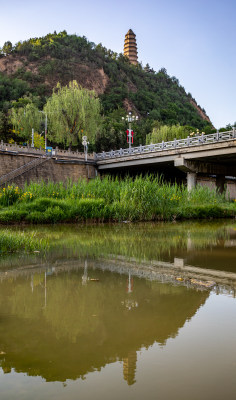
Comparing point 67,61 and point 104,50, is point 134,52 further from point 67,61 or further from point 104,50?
point 67,61

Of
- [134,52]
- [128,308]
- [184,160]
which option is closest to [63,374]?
[128,308]

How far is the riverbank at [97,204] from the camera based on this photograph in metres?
15.1

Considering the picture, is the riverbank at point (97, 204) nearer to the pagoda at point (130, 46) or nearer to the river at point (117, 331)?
the river at point (117, 331)

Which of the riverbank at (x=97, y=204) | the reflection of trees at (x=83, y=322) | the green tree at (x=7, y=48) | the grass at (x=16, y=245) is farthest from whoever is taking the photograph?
the green tree at (x=7, y=48)

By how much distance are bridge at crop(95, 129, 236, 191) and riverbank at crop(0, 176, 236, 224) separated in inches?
476

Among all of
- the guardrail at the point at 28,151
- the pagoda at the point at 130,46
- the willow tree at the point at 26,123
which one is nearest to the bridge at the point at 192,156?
the guardrail at the point at 28,151

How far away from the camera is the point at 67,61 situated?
113500mm

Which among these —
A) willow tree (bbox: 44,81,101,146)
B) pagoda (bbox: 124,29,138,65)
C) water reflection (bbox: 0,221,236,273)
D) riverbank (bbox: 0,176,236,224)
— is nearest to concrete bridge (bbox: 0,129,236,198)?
willow tree (bbox: 44,81,101,146)

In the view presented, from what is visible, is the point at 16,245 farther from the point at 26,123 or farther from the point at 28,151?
the point at 26,123

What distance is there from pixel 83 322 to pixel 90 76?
117168mm

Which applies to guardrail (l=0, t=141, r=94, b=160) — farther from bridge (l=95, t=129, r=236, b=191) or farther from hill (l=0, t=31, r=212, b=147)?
hill (l=0, t=31, r=212, b=147)

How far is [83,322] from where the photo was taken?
320 centimetres

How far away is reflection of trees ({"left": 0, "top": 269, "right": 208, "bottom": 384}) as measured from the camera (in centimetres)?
248

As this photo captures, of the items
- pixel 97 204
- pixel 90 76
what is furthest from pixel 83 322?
pixel 90 76
